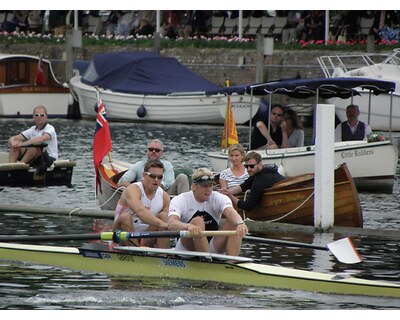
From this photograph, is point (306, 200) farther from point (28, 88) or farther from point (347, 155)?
point (28, 88)

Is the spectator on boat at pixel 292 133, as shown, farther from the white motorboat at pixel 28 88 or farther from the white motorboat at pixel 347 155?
the white motorboat at pixel 28 88

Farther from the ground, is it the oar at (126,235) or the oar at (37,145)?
the oar at (37,145)

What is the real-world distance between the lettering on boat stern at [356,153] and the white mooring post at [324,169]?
20.0 feet

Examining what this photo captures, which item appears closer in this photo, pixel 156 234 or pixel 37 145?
pixel 156 234

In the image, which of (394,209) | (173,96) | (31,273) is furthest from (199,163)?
(31,273)

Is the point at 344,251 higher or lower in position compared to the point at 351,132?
lower

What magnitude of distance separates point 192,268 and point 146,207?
3.39 feet

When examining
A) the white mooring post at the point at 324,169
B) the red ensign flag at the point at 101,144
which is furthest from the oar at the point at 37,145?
the white mooring post at the point at 324,169

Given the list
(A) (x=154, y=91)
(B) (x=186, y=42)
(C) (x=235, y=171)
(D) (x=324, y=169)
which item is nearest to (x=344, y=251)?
(D) (x=324, y=169)

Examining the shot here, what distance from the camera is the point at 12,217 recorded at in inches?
805

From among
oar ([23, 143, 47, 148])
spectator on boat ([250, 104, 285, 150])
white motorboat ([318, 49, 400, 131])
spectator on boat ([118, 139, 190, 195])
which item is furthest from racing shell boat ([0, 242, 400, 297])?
white motorboat ([318, 49, 400, 131])

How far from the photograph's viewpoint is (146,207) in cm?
1530

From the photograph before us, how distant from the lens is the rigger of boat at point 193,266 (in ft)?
45.9
